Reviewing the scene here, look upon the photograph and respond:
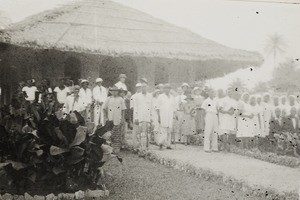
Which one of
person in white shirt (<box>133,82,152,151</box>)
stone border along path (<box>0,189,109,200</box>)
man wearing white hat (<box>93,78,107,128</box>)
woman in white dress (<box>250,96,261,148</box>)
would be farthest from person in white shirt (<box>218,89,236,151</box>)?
stone border along path (<box>0,189,109,200</box>)

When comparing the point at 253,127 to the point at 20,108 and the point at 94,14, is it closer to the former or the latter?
the point at 94,14

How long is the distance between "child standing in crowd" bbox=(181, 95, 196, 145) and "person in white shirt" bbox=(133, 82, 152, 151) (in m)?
0.67

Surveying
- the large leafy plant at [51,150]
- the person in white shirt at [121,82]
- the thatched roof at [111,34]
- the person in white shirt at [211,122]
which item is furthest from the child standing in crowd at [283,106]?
the large leafy plant at [51,150]

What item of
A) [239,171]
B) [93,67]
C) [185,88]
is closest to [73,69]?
[93,67]

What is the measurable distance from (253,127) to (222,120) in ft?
1.22

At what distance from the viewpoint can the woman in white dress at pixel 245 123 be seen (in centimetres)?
495

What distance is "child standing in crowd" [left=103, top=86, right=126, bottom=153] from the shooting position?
439 cm

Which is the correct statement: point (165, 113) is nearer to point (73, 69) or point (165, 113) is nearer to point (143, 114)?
point (143, 114)

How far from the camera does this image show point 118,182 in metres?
3.51

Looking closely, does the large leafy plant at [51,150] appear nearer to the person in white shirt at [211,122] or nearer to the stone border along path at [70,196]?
the stone border along path at [70,196]

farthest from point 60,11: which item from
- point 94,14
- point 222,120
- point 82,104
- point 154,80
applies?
point 222,120

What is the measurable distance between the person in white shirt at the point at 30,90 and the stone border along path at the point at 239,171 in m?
1.28

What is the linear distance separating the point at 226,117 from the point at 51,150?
252 centimetres

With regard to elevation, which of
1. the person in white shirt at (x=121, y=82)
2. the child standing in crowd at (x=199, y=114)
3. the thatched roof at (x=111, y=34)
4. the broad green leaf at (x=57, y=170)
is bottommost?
the broad green leaf at (x=57, y=170)
